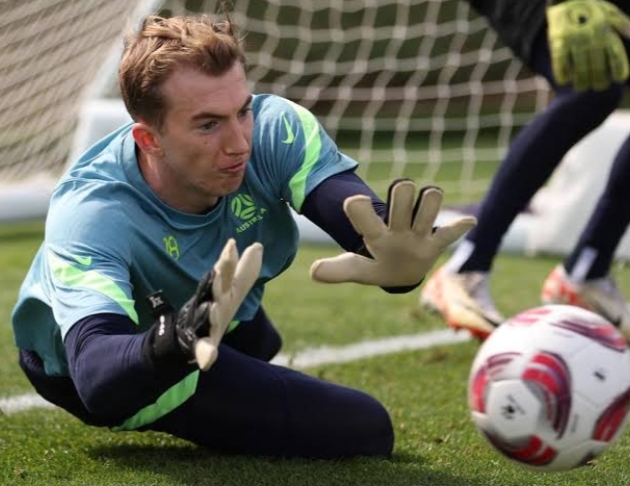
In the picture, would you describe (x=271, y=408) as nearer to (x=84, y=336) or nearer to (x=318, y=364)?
(x=84, y=336)

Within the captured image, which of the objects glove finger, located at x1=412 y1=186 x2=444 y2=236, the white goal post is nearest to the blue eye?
glove finger, located at x1=412 y1=186 x2=444 y2=236

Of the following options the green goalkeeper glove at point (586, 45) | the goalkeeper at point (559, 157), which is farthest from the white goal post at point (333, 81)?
the green goalkeeper glove at point (586, 45)

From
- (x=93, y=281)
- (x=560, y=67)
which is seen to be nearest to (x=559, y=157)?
(x=560, y=67)

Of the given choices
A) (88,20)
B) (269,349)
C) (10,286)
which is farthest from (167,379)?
(88,20)

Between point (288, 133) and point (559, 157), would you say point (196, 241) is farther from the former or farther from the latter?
point (559, 157)

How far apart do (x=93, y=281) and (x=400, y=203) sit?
663mm

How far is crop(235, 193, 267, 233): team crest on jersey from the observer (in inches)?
127

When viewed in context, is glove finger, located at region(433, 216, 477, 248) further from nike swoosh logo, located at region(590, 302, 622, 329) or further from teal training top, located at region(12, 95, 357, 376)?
nike swoosh logo, located at region(590, 302, 622, 329)

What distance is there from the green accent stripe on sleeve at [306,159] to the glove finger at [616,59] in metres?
1.40

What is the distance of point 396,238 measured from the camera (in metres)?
2.82

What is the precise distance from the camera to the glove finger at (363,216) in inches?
108

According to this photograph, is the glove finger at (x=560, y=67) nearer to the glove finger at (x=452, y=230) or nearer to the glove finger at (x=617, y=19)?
the glove finger at (x=617, y=19)

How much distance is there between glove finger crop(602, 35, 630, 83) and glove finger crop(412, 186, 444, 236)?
1701mm

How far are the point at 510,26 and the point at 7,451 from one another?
2347 millimetres
